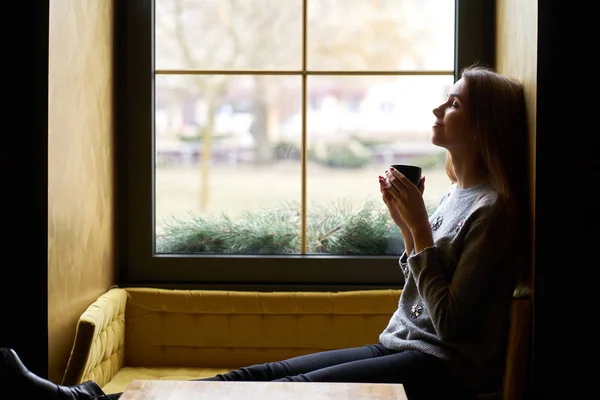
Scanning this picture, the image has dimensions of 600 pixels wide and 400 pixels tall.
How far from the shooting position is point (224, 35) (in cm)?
282

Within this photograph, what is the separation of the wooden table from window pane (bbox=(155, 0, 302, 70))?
1.43 meters

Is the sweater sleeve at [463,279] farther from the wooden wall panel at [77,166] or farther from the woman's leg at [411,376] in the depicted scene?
the wooden wall panel at [77,166]

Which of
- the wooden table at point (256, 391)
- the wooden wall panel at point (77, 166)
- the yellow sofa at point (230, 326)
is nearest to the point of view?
the wooden table at point (256, 391)

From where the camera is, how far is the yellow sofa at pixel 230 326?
263 cm

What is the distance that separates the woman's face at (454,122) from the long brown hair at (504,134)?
25 millimetres

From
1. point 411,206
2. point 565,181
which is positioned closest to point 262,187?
point 411,206

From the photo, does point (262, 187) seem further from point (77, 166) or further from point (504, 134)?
point (504, 134)

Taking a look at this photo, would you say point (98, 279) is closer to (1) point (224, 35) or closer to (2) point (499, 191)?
(1) point (224, 35)

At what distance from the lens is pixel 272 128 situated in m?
2.82

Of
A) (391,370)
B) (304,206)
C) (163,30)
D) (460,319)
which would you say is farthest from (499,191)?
(163,30)

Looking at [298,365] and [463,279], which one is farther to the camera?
[298,365]

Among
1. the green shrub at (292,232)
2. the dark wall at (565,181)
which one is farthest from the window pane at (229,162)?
the dark wall at (565,181)

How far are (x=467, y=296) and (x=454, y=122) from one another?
0.54 m

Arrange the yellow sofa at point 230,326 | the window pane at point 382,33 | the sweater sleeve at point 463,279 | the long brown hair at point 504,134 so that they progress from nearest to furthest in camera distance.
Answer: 1. the sweater sleeve at point 463,279
2. the long brown hair at point 504,134
3. the yellow sofa at point 230,326
4. the window pane at point 382,33
